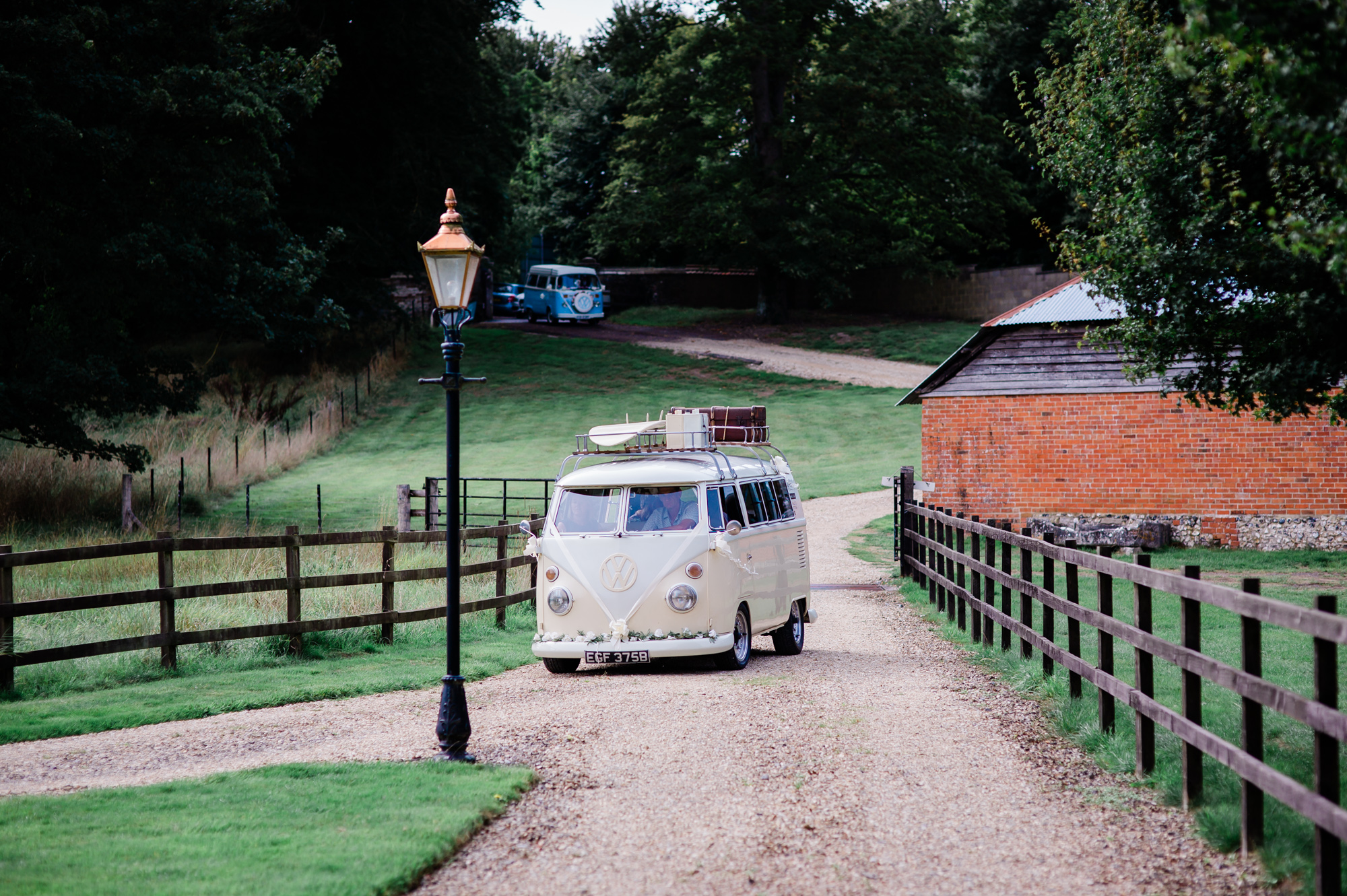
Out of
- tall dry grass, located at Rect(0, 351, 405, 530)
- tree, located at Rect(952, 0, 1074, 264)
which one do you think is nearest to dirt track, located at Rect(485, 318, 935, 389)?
tall dry grass, located at Rect(0, 351, 405, 530)

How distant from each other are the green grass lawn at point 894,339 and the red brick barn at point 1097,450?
2356 centimetres

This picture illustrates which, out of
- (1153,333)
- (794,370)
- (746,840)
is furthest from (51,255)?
(794,370)

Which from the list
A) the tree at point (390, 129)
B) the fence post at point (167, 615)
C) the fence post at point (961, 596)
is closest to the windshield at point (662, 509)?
the fence post at point (961, 596)

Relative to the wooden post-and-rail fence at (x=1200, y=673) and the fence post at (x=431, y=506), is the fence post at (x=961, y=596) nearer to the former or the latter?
the wooden post-and-rail fence at (x=1200, y=673)

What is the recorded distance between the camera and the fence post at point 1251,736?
211 inches

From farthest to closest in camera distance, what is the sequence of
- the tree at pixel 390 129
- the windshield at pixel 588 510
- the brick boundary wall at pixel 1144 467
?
the tree at pixel 390 129 < the brick boundary wall at pixel 1144 467 < the windshield at pixel 588 510

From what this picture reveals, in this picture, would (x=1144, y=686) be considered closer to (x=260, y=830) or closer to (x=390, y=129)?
(x=260, y=830)

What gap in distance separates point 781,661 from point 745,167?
150ft

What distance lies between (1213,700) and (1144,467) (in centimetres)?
1608

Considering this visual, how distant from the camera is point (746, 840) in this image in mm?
5895

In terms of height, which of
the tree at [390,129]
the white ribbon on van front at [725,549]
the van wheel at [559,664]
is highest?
the tree at [390,129]

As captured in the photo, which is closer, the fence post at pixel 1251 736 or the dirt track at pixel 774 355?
the fence post at pixel 1251 736

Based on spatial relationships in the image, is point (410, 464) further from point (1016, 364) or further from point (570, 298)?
point (570, 298)

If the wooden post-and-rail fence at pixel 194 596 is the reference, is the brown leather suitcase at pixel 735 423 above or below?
above
